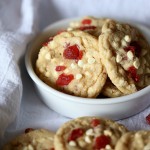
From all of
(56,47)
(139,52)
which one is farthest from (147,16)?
(56,47)

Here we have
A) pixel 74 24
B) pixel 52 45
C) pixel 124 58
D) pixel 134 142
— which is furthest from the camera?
pixel 74 24

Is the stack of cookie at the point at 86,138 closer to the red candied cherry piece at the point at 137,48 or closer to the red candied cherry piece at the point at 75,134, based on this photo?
the red candied cherry piece at the point at 75,134

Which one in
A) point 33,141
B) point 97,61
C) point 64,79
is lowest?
point 33,141

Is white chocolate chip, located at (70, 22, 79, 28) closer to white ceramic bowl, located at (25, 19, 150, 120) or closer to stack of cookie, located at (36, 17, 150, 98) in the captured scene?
stack of cookie, located at (36, 17, 150, 98)

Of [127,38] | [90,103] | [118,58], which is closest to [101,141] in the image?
[90,103]

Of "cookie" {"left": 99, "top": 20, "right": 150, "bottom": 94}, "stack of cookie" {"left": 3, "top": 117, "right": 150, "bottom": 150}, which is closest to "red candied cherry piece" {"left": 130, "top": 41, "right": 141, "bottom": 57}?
"cookie" {"left": 99, "top": 20, "right": 150, "bottom": 94}

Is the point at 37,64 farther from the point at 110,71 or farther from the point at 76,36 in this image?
the point at 110,71

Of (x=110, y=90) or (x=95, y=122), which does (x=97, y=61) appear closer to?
(x=110, y=90)
